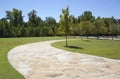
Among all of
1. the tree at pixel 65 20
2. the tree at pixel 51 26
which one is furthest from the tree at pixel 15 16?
the tree at pixel 65 20

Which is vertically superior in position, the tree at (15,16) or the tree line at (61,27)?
the tree at (15,16)

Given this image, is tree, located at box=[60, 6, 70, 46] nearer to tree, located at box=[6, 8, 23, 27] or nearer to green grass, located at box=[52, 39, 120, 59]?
green grass, located at box=[52, 39, 120, 59]

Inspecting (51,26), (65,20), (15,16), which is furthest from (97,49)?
(15,16)

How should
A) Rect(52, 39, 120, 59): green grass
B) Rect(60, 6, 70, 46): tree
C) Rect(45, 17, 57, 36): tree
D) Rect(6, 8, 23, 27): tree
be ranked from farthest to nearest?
Rect(6, 8, 23, 27): tree, Rect(45, 17, 57, 36): tree, Rect(60, 6, 70, 46): tree, Rect(52, 39, 120, 59): green grass

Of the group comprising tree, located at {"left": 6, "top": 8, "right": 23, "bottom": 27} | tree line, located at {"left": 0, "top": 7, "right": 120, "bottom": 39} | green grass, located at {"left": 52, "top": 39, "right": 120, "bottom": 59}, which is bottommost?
green grass, located at {"left": 52, "top": 39, "right": 120, "bottom": 59}

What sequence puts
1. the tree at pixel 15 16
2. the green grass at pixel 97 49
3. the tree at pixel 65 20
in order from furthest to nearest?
the tree at pixel 15 16, the tree at pixel 65 20, the green grass at pixel 97 49

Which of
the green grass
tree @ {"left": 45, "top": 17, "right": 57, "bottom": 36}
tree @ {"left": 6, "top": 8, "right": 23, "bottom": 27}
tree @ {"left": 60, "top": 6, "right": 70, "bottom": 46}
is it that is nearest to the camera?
the green grass

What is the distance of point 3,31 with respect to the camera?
59.0 meters

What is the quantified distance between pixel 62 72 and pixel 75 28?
51.0 meters

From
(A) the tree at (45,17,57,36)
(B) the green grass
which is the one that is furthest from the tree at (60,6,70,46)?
(A) the tree at (45,17,57,36)

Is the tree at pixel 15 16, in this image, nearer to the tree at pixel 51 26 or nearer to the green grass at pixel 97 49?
the tree at pixel 51 26

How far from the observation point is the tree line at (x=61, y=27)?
27705 millimetres

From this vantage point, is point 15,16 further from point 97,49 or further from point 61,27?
point 97,49

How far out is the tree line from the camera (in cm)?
2770
